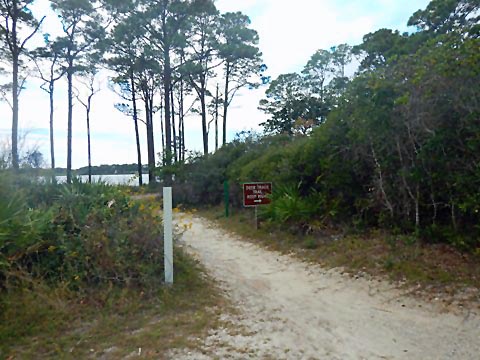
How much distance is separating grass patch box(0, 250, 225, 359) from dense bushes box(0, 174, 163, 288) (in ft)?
0.85

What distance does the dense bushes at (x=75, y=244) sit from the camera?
518 cm

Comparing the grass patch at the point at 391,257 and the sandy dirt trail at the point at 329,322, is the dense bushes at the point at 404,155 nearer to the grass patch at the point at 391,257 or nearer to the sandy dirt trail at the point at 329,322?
the grass patch at the point at 391,257

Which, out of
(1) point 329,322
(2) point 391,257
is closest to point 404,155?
(2) point 391,257

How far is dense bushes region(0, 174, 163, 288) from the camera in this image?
5180 mm

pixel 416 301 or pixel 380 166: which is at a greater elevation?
pixel 380 166

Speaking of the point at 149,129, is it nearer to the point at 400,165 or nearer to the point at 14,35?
the point at 14,35

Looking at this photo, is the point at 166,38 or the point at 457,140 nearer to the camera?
the point at 457,140

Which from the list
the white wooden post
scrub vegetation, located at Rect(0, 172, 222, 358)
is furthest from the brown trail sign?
the white wooden post

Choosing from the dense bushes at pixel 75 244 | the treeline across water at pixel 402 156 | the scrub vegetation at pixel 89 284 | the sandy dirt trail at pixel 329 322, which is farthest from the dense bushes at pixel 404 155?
the dense bushes at pixel 75 244

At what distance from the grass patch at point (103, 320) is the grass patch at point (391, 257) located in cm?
274

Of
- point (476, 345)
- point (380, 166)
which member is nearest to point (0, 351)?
point (476, 345)

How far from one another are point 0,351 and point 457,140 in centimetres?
668

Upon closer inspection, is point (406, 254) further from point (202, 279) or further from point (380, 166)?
point (202, 279)

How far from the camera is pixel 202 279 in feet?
20.5
